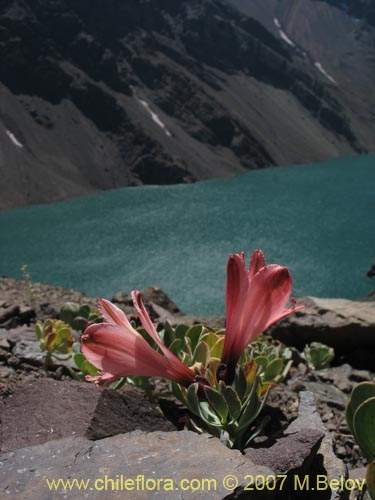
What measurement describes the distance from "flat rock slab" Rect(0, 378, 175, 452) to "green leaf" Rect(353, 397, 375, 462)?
1216 mm

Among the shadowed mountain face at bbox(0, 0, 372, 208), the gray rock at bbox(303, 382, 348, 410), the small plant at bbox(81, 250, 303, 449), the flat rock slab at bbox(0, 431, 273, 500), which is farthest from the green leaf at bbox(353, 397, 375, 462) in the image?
the shadowed mountain face at bbox(0, 0, 372, 208)

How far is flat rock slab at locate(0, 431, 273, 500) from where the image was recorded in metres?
2.01

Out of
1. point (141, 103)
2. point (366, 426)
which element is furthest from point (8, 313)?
point (141, 103)

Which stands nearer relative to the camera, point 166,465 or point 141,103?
point 166,465

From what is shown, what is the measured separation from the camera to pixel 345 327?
6.60 meters

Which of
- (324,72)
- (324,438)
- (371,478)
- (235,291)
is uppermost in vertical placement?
(324,72)

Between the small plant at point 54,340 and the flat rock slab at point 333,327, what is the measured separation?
3.31m

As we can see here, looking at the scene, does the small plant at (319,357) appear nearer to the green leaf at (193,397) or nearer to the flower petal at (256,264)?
the green leaf at (193,397)

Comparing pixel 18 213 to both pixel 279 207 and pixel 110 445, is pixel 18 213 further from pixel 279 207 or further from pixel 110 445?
pixel 110 445

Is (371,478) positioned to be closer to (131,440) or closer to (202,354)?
(131,440)

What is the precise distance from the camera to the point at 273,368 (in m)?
3.61

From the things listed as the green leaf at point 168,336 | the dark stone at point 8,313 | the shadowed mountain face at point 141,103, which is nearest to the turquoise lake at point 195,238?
the shadowed mountain face at point 141,103

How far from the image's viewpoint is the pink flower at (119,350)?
2158 mm

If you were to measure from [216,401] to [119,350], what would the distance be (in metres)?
0.55
